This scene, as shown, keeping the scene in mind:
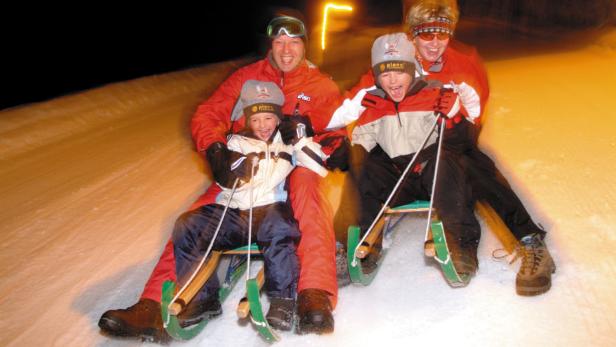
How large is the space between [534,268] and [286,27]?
6.72 feet

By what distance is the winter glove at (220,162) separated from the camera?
2.86 m

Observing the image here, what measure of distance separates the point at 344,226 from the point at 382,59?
969mm

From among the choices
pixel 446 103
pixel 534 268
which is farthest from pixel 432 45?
pixel 534 268

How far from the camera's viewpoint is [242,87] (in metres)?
3.26

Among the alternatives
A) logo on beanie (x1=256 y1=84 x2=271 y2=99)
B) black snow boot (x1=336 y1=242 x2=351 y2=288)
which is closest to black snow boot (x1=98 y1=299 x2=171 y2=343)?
black snow boot (x1=336 y1=242 x2=351 y2=288)

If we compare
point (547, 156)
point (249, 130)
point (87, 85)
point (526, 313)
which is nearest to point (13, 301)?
point (249, 130)

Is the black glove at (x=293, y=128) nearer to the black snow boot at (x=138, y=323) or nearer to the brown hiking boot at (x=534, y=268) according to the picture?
the black snow boot at (x=138, y=323)

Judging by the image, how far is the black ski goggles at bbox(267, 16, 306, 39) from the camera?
3350 millimetres

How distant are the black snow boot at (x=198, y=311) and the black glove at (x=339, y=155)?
3.26ft

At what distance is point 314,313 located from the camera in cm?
234

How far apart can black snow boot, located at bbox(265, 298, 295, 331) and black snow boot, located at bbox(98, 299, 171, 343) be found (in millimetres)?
543

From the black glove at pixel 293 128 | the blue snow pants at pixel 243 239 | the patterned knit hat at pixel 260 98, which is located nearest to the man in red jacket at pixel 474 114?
the black glove at pixel 293 128

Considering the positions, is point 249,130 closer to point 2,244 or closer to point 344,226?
point 344,226

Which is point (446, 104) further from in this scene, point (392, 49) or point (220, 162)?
point (220, 162)
